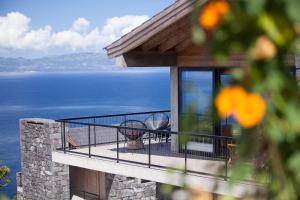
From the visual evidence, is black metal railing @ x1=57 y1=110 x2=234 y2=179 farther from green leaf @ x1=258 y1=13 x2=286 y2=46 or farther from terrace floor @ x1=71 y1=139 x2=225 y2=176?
green leaf @ x1=258 y1=13 x2=286 y2=46

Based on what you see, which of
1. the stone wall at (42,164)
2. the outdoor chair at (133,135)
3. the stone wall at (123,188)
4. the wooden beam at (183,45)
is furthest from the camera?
the stone wall at (123,188)

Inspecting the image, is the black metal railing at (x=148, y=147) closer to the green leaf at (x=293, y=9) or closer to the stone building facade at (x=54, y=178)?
the stone building facade at (x=54, y=178)

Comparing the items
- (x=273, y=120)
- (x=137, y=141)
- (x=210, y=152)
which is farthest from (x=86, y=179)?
(x=273, y=120)

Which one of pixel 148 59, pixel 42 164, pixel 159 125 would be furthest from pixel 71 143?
pixel 148 59

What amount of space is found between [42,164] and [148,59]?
4.04 metres

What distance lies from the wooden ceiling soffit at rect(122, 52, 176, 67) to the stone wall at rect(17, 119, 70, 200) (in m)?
3.20

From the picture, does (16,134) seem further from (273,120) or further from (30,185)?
(273,120)

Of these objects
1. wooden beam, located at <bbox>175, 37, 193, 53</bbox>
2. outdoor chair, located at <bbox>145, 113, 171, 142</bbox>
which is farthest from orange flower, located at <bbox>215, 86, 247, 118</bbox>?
outdoor chair, located at <bbox>145, 113, 171, 142</bbox>

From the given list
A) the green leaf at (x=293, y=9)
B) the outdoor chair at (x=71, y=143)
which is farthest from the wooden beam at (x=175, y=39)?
the green leaf at (x=293, y=9)

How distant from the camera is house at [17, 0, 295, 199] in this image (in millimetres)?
10102

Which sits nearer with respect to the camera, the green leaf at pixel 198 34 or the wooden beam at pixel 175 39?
the green leaf at pixel 198 34

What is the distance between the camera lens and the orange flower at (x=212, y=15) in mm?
1014

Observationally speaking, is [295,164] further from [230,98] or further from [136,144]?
[136,144]

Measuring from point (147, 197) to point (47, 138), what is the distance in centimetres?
270
